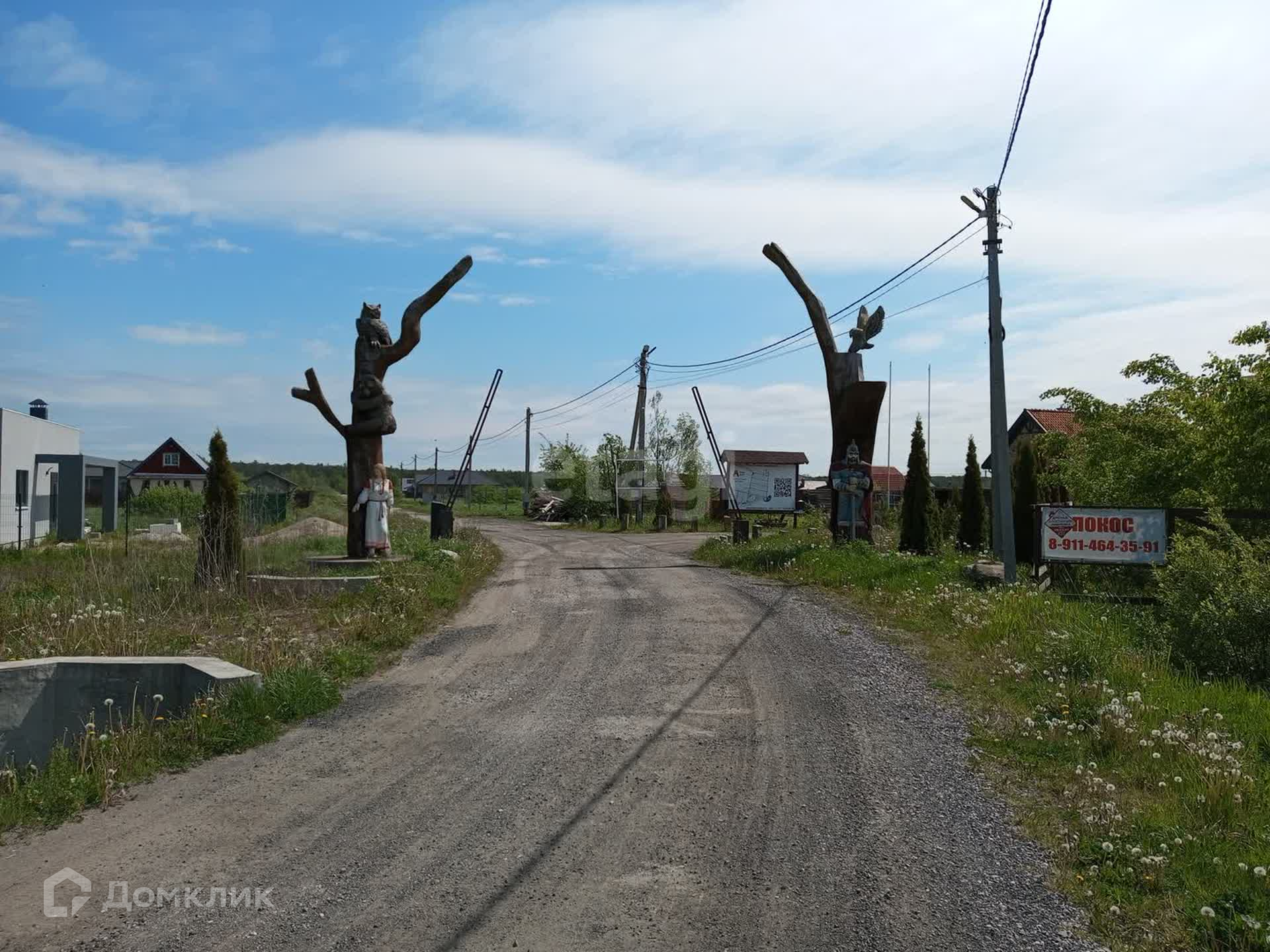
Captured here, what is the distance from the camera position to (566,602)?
13648 millimetres

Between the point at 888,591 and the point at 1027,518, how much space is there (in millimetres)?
9004

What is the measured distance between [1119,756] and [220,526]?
12635mm

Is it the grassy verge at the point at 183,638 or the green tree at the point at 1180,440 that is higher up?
the green tree at the point at 1180,440

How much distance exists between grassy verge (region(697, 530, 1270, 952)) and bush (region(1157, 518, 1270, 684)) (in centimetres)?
39

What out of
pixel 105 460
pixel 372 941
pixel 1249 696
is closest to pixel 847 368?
pixel 1249 696

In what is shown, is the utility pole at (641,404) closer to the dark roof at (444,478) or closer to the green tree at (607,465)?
the green tree at (607,465)

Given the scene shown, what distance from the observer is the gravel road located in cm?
438

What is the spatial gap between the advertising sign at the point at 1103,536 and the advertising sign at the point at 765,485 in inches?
1045

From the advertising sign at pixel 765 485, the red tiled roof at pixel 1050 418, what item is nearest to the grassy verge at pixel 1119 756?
the advertising sign at pixel 765 485

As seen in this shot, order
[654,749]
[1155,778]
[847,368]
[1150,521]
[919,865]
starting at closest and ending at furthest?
[919,865] < [1155,778] < [654,749] < [1150,521] < [847,368]

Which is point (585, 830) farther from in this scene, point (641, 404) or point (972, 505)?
point (641, 404)

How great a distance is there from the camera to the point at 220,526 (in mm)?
14625

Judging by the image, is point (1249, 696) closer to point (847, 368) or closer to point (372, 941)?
point (372, 941)

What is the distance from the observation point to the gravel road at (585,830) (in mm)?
4383
